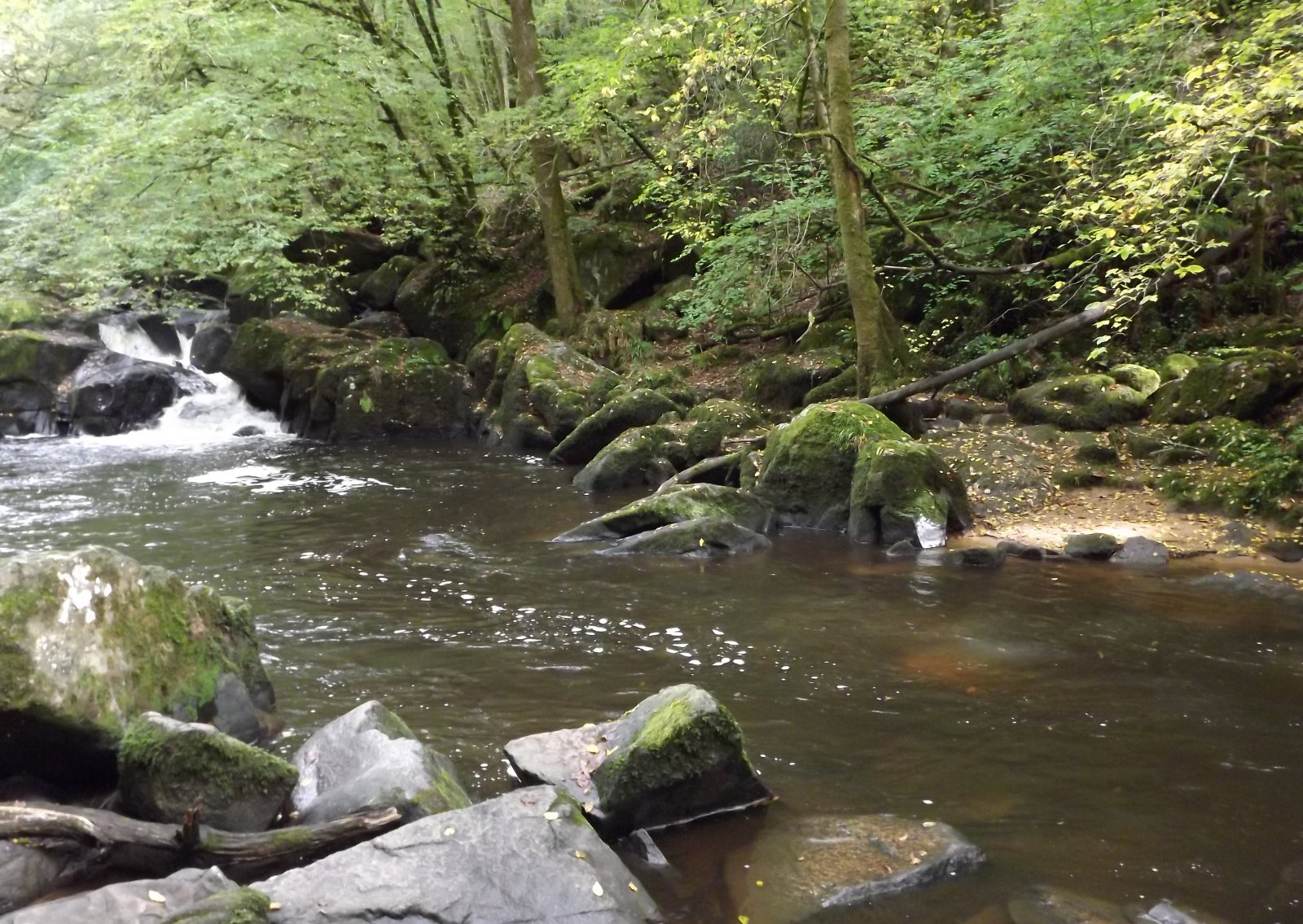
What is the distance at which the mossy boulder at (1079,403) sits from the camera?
1220cm

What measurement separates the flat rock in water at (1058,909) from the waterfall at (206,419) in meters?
17.9

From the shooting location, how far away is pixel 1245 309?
A: 14.4 metres

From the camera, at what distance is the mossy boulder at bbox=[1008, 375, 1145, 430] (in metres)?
12.2

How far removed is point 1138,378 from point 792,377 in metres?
4.83

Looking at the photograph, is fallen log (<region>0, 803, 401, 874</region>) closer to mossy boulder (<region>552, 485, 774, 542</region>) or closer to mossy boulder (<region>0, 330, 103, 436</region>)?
mossy boulder (<region>552, 485, 774, 542</region>)

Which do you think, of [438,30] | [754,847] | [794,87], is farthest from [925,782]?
[438,30]

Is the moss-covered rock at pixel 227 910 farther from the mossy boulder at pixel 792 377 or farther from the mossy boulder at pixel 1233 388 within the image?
the mossy boulder at pixel 792 377

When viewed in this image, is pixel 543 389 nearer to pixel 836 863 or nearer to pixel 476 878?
pixel 836 863

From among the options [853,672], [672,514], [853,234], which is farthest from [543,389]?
[853,672]

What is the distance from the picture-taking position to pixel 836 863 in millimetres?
4488

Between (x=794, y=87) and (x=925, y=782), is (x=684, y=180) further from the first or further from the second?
(x=925, y=782)

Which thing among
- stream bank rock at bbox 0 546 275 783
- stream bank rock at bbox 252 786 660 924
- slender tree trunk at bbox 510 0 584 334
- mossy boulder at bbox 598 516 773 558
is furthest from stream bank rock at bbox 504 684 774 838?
slender tree trunk at bbox 510 0 584 334

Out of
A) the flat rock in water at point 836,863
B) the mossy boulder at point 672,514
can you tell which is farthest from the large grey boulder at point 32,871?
the mossy boulder at point 672,514

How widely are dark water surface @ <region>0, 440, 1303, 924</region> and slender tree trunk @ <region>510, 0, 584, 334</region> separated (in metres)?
8.86
